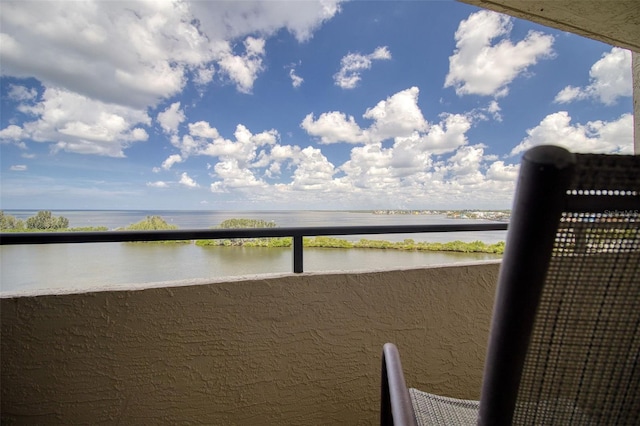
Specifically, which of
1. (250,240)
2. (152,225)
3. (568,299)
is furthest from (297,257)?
→ (568,299)

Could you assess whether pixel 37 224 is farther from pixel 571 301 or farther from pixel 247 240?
pixel 571 301

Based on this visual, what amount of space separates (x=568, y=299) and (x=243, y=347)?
1.30 metres

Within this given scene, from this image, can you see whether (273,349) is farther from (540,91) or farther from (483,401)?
(540,91)

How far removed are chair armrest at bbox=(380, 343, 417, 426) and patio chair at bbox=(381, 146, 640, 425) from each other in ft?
0.95

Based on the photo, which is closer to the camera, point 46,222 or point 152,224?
point 46,222

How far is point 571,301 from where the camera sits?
0.40 metres

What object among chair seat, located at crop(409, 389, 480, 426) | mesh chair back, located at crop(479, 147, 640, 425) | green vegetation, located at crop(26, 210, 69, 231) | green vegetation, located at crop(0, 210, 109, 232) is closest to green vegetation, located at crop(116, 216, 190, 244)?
green vegetation, located at crop(0, 210, 109, 232)

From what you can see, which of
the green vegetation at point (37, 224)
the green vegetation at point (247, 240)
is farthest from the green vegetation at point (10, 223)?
the green vegetation at point (247, 240)

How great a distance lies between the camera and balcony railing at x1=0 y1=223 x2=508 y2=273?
1.15 meters

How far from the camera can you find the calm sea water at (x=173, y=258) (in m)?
1.25

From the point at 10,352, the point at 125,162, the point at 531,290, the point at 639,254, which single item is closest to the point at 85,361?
the point at 10,352

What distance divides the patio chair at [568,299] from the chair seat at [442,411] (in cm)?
50

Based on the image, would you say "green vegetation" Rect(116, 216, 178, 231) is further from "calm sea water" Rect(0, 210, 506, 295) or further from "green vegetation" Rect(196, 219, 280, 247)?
"green vegetation" Rect(196, 219, 280, 247)

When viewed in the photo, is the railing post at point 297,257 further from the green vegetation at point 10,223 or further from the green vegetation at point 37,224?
the green vegetation at point 10,223
